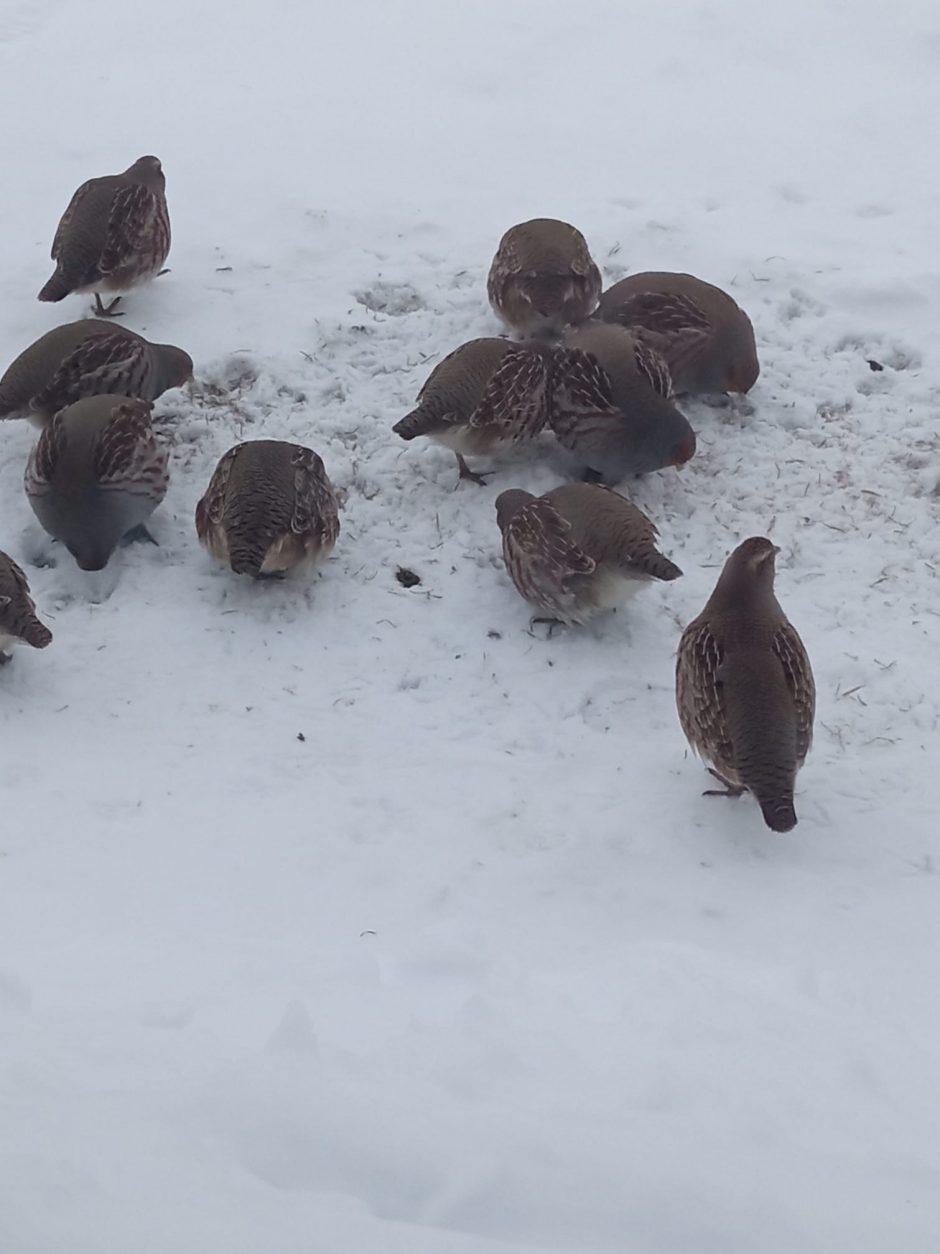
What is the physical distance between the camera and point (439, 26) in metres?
10.3

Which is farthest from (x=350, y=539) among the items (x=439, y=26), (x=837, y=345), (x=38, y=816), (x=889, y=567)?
(x=439, y=26)

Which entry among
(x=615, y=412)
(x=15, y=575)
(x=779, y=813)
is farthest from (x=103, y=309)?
(x=779, y=813)

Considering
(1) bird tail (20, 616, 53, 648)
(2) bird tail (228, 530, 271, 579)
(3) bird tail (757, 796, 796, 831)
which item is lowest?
(3) bird tail (757, 796, 796, 831)

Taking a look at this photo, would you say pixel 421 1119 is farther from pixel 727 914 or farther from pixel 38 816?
pixel 38 816

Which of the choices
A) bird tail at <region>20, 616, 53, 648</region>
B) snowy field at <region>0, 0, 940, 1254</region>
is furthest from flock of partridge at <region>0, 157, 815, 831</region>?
snowy field at <region>0, 0, 940, 1254</region>

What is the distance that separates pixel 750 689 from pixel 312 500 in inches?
85.1

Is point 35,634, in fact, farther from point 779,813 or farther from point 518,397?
point 779,813

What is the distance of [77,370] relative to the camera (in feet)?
20.8

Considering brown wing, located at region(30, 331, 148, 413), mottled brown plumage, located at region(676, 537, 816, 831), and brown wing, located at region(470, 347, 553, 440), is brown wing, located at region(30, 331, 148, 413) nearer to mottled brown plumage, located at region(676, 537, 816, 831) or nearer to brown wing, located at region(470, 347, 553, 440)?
brown wing, located at region(470, 347, 553, 440)

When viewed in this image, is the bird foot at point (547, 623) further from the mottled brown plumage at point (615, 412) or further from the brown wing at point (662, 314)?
the brown wing at point (662, 314)

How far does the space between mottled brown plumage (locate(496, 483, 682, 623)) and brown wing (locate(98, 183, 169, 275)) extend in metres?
2.87

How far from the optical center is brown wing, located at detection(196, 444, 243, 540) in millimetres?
5754

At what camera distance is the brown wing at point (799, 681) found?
473 cm

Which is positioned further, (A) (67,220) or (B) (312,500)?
(A) (67,220)
